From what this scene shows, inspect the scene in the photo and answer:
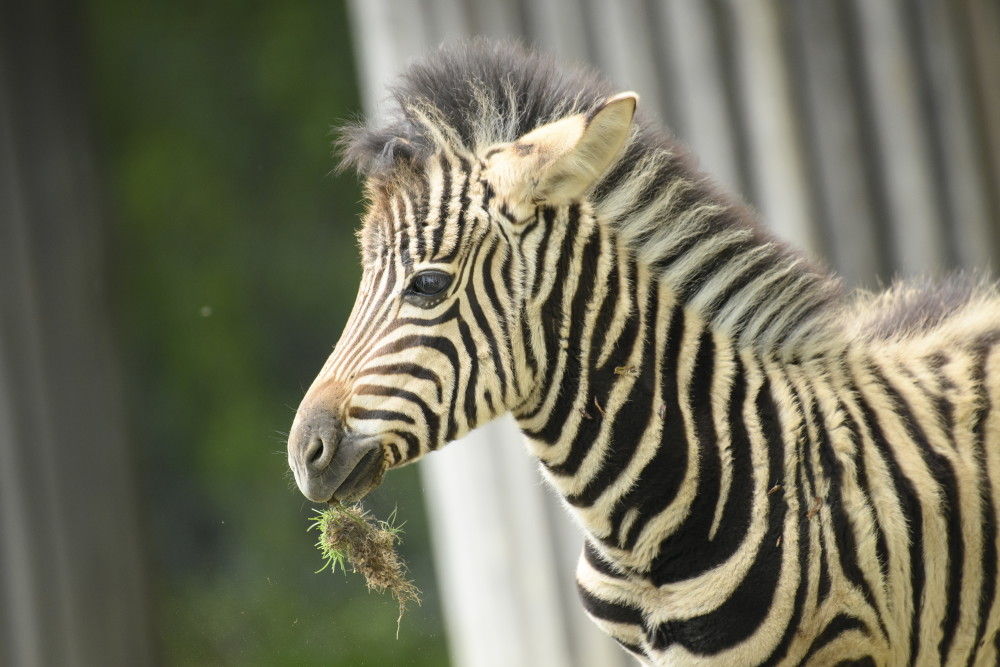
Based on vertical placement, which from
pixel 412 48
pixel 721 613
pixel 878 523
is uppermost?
pixel 412 48

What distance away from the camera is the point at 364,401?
2.39m

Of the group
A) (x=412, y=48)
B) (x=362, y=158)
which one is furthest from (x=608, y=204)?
(x=412, y=48)

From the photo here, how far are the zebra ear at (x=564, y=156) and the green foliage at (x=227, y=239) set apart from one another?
685 cm

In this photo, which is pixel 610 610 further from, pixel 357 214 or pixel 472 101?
pixel 357 214

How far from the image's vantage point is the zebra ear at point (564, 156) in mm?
2428

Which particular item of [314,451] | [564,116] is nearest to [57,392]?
[314,451]

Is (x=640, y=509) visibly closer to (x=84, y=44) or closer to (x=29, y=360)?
(x=29, y=360)

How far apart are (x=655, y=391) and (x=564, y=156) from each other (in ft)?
2.09

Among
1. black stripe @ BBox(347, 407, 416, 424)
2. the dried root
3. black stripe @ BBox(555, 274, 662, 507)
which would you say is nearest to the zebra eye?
black stripe @ BBox(347, 407, 416, 424)

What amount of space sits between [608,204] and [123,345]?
4.35 meters

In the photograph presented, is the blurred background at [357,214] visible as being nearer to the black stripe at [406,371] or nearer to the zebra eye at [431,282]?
the black stripe at [406,371]

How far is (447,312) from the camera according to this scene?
248 cm

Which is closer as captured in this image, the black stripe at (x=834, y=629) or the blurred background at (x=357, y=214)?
the black stripe at (x=834, y=629)

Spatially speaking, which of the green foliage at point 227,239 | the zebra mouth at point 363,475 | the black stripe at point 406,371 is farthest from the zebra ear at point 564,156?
the green foliage at point 227,239
